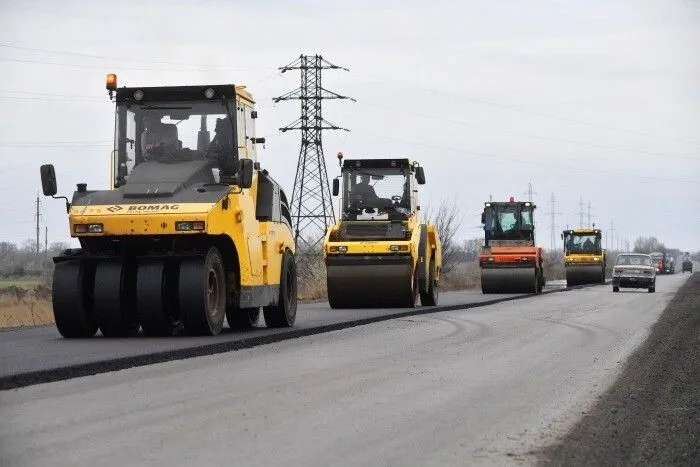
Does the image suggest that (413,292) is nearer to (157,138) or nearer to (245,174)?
(157,138)

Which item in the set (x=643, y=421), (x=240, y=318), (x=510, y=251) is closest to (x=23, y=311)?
(x=240, y=318)

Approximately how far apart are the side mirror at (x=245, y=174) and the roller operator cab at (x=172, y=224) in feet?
0.04

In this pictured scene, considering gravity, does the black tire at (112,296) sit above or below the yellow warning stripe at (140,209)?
below

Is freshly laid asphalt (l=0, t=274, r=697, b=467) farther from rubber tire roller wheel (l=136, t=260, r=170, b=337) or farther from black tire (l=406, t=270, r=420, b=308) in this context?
black tire (l=406, t=270, r=420, b=308)

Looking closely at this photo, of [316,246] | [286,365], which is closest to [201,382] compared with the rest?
[286,365]

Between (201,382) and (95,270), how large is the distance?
5.37 metres

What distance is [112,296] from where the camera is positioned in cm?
1591

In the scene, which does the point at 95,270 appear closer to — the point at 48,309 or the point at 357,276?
Answer: the point at 357,276

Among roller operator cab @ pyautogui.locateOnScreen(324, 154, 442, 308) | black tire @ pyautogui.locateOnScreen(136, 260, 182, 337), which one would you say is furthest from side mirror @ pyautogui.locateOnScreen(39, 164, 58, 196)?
roller operator cab @ pyautogui.locateOnScreen(324, 154, 442, 308)

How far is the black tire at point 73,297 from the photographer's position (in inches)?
631

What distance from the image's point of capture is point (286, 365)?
42.8 feet

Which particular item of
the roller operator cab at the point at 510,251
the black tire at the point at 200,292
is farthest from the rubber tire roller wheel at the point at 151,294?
the roller operator cab at the point at 510,251

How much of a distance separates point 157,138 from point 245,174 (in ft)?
5.36

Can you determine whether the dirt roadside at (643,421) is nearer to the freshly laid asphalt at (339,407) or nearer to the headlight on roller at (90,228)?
the freshly laid asphalt at (339,407)
